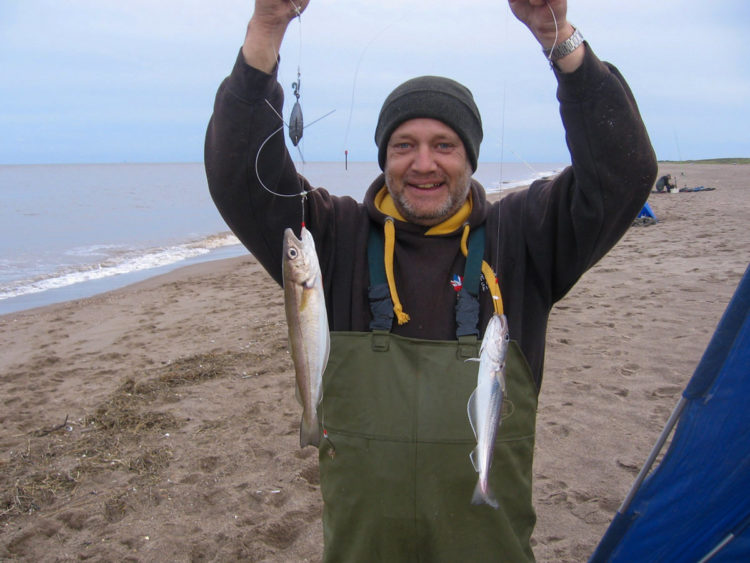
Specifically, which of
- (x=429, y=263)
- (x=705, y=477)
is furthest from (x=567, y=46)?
(x=705, y=477)

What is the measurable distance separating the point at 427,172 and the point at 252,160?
768mm

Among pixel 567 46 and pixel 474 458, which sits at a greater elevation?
pixel 567 46

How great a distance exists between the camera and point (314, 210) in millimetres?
2570

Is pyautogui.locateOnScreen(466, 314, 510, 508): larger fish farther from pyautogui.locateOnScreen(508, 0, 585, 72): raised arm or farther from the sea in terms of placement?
the sea

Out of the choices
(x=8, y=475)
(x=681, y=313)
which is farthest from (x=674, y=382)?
(x=8, y=475)

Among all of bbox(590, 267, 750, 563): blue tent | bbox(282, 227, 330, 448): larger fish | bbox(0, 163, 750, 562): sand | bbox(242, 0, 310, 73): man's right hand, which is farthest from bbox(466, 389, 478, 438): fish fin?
bbox(0, 163, 750, 562): sand

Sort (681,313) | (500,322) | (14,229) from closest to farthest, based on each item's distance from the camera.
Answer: (500,322)
(681,313)
(14,229)

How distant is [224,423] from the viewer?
5.61 m

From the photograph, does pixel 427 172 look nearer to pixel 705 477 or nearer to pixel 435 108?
pixel 435 108

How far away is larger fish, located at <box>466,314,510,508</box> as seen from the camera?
6.76 ft

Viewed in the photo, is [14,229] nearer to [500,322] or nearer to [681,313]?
[681,313]

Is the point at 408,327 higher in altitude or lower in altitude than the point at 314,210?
lower

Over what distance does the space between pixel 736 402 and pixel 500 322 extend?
1152 mm

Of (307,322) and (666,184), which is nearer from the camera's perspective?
(307,322)
